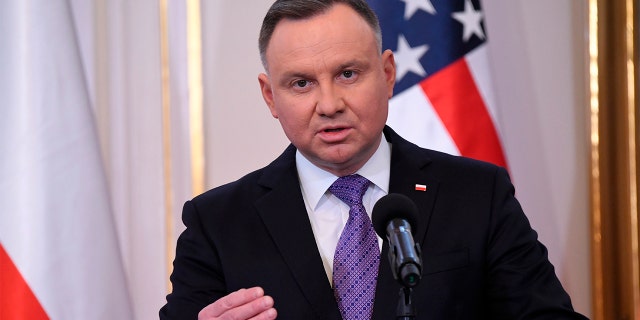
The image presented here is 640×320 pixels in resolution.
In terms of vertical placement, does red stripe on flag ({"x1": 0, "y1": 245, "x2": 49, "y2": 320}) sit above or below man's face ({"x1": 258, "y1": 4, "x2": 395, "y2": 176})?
below

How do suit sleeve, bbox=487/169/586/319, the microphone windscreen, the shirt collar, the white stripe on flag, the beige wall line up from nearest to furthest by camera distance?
the microphone windscreen → suit sleeve, bbox=487/169/586/319 → the shirt collar → the white stripe on flag → the beige wall

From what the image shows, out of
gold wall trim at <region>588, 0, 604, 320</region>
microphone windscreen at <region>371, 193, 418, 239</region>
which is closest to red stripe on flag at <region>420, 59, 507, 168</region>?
gold wall trim at <region>588, 0, 604, 320</region>

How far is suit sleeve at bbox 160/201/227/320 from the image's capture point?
5.88 feet

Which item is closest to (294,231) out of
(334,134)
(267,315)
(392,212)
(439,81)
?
(334,134)

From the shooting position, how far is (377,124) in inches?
70.6

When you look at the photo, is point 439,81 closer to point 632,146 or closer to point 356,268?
point 632,146

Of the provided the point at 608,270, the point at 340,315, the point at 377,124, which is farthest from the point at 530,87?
the point at 340,315

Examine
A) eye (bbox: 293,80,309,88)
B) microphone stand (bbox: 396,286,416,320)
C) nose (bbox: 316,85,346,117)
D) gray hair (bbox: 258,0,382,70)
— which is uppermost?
gray hair (bbox: 258,0,382,70)

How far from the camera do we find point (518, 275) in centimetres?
168

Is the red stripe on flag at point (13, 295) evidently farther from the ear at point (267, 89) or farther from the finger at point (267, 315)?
the finger at point (267, 315)

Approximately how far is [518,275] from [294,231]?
49 centimetres

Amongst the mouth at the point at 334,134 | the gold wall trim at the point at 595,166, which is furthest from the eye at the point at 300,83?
the gold wall trim at the point at 595,166

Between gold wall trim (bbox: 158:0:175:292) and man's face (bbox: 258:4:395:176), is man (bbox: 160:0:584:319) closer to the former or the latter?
man's face (bbox: 258:4:395:176)

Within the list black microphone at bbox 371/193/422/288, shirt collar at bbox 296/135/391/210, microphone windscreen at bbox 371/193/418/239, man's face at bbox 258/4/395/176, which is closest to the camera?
black microphone at bbox 371/193/422/288
